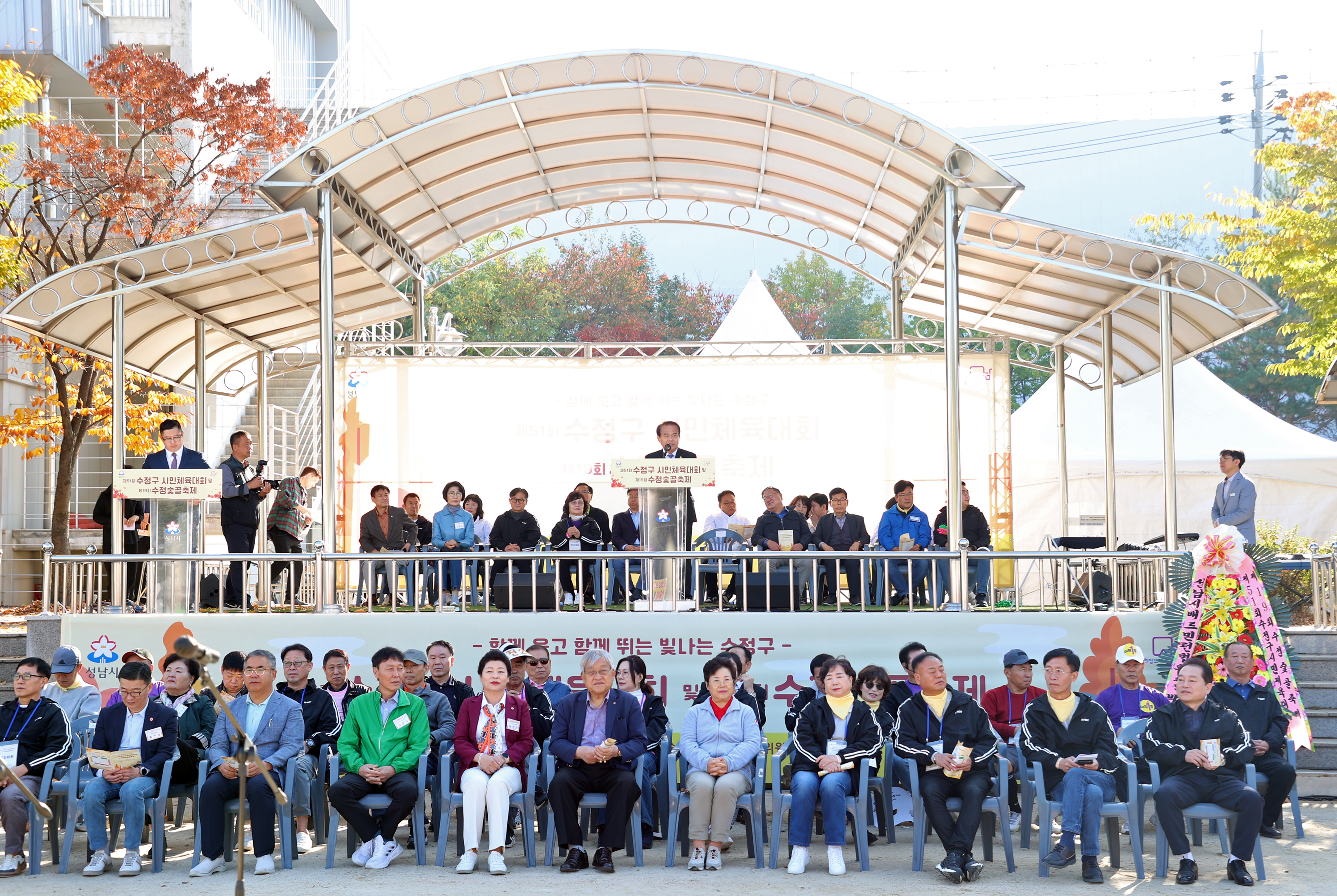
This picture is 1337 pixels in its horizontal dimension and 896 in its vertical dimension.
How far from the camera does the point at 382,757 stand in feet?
21.4

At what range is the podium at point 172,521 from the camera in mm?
8531

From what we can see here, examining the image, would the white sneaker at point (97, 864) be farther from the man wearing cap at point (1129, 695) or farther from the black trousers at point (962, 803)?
the man wearing cap at point (1129, 695)

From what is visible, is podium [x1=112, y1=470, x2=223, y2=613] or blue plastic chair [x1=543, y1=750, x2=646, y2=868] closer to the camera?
blue plastic chair [x1=543, y1=750, x2=646, y2=868]

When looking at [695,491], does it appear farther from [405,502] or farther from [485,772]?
[485,772]

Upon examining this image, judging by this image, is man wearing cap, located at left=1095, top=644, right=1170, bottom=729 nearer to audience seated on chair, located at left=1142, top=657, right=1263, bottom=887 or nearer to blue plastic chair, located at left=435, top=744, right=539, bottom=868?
audience seated on chair, located at left=1142, top=657, right=1263, bottom=887

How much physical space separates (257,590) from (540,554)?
3008mm

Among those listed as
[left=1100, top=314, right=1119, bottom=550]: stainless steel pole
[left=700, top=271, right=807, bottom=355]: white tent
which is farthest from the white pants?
[left=700, top=271, right=807, bottom=355]: white tent

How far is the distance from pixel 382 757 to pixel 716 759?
5.90 feet

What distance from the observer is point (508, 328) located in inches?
1278

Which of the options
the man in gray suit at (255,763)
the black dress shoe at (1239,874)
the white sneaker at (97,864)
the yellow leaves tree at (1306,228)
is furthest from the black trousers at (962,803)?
the yellow leaves tree at (1306,228)

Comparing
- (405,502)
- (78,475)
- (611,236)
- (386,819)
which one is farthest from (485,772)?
(611,236)

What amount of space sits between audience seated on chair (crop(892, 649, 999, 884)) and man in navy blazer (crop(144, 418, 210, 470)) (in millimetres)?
5339

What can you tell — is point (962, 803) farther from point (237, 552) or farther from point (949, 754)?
point (237, 552)

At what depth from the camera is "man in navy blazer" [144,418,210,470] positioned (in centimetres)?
885
